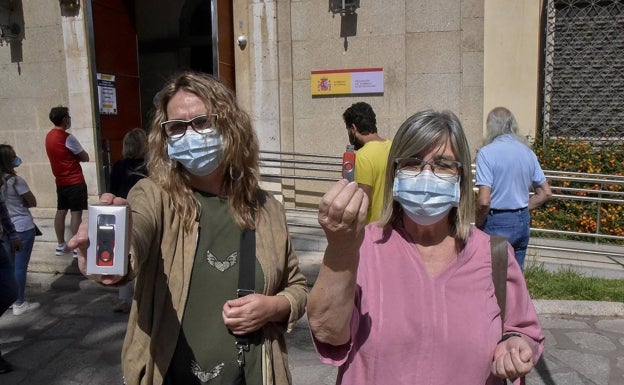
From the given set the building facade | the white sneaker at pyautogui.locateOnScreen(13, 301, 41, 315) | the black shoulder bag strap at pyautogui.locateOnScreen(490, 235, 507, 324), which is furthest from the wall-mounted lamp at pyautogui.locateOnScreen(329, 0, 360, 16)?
the black shoulder bag strap at pyautogui.locateOnScreen(490, 235, 507, 324)

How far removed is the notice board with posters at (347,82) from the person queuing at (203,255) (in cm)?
594

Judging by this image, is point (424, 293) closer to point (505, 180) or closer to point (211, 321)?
point (211, 321)

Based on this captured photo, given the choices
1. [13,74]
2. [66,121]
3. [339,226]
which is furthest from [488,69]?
[13,74]

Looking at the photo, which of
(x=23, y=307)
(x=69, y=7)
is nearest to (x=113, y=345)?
(x=23, y=307)

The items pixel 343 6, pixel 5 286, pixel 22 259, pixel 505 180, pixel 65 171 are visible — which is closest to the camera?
pixel 5 286

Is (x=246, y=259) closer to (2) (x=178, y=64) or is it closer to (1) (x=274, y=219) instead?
(1) (x=274, y=219)

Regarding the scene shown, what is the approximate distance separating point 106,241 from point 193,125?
0.71 m

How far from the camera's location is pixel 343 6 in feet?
25.0

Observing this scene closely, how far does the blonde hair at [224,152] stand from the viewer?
1997 mm

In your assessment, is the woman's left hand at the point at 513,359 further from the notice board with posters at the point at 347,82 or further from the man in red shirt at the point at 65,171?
the notice board with posters at the point at 347,82

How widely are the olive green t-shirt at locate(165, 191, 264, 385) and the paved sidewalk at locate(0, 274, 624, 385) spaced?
2062 millimetres

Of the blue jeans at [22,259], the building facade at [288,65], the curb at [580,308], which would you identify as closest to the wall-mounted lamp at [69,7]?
the building facade at [288,65]

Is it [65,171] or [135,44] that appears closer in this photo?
[65,171]

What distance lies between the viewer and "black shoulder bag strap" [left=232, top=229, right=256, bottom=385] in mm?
1857
